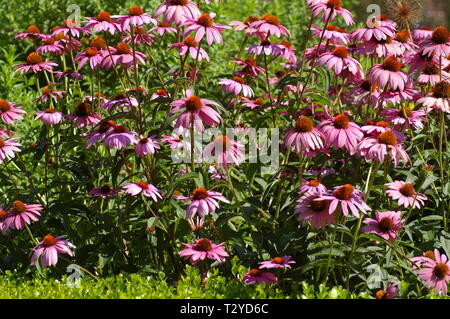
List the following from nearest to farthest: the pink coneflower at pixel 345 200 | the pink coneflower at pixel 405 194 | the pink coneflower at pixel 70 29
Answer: the pink coneflower at pixel 345 200 < the pink coneflower at pixel 405 194 < the pink coneflower at pixel 70 29

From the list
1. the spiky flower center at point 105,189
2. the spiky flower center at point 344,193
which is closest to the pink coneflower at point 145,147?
the spiky flower center at point 105,189

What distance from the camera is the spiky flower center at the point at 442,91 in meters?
3.54

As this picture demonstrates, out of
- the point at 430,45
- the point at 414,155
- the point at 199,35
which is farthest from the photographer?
the point at 414,155

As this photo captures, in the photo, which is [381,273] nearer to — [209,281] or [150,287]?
[209,281]

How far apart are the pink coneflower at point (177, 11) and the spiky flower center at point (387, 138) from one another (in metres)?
1.08

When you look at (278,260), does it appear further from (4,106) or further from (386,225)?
(4,106)

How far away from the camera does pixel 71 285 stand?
3221mm

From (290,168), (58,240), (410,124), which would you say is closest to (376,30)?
(410,124)

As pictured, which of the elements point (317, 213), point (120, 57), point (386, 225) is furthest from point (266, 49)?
point (317, 213)

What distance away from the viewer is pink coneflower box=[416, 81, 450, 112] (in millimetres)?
3471

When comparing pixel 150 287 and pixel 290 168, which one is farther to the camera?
pixel 290 168

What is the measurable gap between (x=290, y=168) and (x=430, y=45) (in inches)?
39.1

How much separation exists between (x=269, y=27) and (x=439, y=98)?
0.99 metres

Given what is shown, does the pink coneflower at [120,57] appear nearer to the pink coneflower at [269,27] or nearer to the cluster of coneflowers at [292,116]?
the cluster of coneflowers at [292,116]
